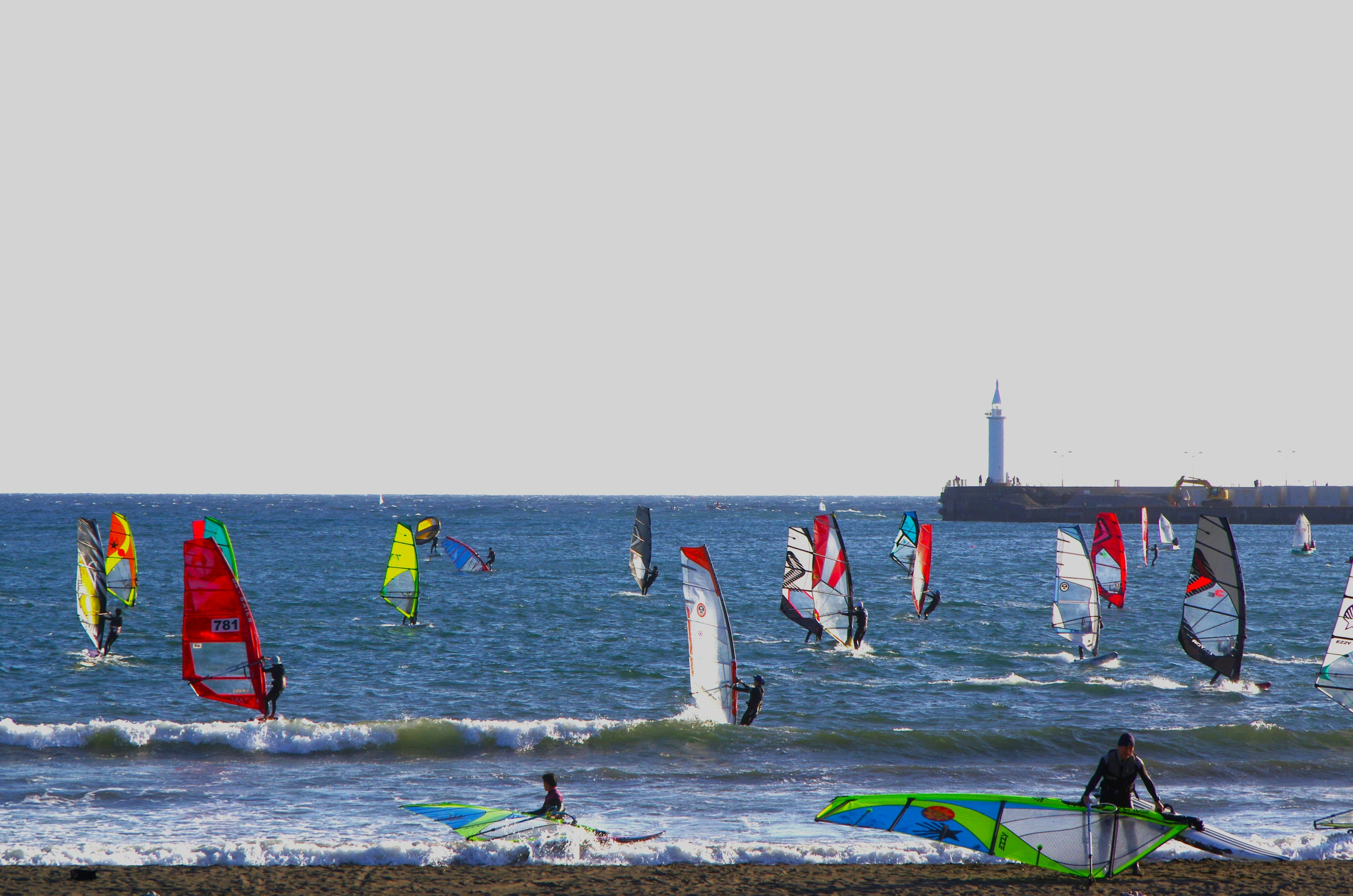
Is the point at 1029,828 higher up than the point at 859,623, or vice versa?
the point at 1029,828

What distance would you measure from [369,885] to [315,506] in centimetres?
19571

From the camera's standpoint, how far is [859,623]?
2553 cm

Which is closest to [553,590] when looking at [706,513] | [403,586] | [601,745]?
[403,586]

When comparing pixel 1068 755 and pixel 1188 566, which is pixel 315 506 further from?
pixel 1068 755

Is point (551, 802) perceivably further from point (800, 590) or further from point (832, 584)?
point (800, 590)

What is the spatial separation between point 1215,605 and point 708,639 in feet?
37.0

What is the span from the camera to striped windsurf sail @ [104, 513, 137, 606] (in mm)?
31266

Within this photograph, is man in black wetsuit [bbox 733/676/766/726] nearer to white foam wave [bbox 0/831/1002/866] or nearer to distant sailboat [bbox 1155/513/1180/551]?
white foam wave [bbox 0/831/1002/866]

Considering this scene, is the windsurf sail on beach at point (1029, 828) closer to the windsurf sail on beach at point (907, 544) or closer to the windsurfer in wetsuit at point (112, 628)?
the windsurfer in wetsuit at point (112, 628)

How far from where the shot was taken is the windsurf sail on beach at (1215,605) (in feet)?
66.8

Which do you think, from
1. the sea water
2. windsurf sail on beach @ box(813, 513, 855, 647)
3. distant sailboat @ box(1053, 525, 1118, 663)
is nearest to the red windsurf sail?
the sea water

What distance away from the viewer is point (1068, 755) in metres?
16.7

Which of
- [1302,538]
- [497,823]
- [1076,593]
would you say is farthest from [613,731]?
[1302,538]

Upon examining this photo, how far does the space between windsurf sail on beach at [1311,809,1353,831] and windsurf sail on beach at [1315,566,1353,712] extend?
243 cm
